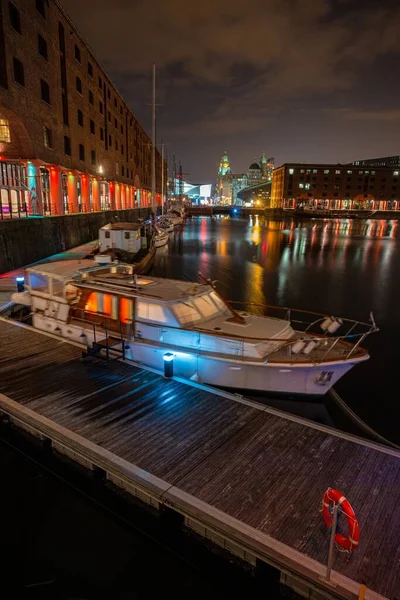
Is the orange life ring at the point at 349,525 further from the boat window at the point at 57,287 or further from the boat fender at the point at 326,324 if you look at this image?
the boat window at the point at 57,287

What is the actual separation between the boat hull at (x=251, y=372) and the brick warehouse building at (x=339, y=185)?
16267cm

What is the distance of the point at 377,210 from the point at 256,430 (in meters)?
177

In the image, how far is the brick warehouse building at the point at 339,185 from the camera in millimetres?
163750

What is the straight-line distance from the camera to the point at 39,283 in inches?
560

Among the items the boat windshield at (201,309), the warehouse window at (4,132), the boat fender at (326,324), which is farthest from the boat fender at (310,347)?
the warehouse window at (4,132)

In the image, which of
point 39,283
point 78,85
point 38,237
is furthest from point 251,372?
point 78,85

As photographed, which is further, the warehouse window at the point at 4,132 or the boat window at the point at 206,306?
Result: the warehouse window at the point at 4,132

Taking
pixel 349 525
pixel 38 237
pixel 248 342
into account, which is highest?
pixel 38 237

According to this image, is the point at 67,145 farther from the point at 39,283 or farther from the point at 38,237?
the point at 39,283

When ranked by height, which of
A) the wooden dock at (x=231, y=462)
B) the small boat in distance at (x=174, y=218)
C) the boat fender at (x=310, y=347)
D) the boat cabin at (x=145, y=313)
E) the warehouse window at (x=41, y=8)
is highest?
the warehouse window at (x=41, y=8)

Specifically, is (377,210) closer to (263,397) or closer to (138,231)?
(138,231)

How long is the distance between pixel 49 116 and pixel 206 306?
2970 cm

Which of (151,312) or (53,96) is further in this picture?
(53,96)

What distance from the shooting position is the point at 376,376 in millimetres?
15031
